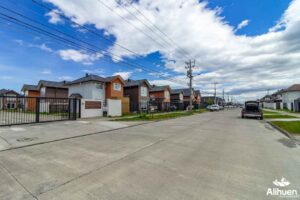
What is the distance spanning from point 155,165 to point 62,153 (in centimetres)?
342

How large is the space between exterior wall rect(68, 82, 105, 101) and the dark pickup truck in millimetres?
21215

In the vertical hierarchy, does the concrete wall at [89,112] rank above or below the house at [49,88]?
below

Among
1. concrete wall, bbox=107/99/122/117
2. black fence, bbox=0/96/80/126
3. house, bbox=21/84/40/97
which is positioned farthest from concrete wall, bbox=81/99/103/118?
house, bbox=21/84/40/97

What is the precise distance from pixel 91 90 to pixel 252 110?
23.2 metres

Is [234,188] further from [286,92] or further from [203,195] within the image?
[286,92]

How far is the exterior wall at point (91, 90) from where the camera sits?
2659 cm

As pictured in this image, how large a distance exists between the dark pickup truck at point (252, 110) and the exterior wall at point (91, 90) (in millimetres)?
21215

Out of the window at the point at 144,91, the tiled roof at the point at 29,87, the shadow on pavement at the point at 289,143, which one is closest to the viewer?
the shadow on pavement at the point at 289,143

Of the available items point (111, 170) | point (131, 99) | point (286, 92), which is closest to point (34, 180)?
point (111, 170)

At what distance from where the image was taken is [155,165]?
193 inches

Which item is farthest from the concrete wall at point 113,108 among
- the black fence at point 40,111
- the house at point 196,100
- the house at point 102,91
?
the house at point 196,100

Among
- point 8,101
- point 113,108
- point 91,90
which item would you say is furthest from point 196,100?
point 8,101

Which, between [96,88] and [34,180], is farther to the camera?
[96,88]

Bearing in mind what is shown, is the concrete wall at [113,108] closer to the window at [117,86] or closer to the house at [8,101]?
the window at [117,86]
